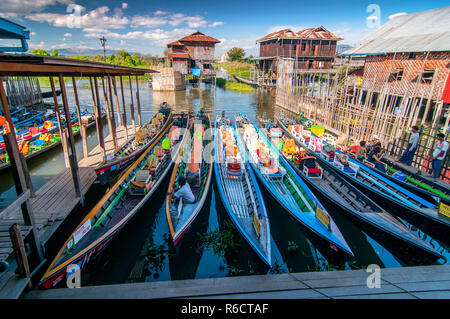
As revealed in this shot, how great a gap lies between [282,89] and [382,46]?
42.5 feet

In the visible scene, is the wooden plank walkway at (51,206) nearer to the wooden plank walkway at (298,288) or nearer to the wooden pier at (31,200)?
the wooden pier at (31,200)

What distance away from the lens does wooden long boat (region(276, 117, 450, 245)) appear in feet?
23.3

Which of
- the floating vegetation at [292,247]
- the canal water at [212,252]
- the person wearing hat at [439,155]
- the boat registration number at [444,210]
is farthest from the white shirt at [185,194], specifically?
the person wearing hat at [439,155]

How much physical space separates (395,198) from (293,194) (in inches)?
136

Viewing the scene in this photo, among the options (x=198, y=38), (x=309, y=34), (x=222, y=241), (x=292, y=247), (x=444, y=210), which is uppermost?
(x=198, y=38)

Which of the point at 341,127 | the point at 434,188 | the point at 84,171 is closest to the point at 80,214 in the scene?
the point at 84,171

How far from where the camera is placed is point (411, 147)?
1050 centimetres

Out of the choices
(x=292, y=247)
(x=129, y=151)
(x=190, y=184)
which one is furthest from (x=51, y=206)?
(x=292, y=247)

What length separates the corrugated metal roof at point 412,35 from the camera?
14.6 metres

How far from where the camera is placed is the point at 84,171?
11086mm

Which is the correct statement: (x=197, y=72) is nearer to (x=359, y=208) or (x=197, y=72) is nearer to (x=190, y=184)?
(x=190, y=184)

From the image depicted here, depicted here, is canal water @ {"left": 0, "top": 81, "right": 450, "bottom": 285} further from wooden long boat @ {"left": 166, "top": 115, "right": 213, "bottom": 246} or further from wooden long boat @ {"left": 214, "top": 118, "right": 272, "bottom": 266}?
wooden long boat @ {"left": 166, "top": 115, "right": 213, "bottom": 246}
